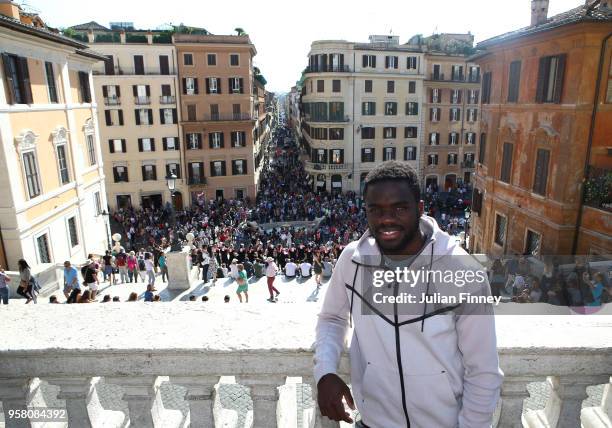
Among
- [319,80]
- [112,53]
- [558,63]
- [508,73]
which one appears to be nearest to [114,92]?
[112,53]

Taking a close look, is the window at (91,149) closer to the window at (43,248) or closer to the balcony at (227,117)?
the window at (43,248)

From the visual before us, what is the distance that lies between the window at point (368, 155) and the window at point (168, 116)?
17934 millimetres

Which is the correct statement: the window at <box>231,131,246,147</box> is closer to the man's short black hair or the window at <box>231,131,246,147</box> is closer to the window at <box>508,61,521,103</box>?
the window at <box>508,61,521,103</box>

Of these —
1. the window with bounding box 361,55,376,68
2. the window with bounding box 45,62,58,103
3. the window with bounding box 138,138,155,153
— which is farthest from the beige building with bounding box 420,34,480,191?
the window with bounding box 45,62,58,103

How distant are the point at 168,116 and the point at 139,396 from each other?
122ft

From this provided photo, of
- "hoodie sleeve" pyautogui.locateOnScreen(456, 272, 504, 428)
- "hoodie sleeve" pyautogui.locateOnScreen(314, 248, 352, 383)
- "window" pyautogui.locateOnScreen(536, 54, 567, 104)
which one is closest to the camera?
"hoodie sleeve" pyautogui.locateOnScreen(456, 272, 504, 428)

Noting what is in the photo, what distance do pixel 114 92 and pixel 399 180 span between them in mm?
37866

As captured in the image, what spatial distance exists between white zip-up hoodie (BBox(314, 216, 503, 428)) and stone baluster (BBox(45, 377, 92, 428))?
1.34m

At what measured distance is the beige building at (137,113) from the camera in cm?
3456

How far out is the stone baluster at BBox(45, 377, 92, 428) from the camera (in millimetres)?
2387

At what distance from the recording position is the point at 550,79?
15695 mm

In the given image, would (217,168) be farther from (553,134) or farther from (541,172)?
(553,134)

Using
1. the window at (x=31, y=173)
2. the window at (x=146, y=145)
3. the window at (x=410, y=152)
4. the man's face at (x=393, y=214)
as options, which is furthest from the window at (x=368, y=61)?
the man's face at (x=393, y=214)

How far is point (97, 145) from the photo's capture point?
24031 millimetres
